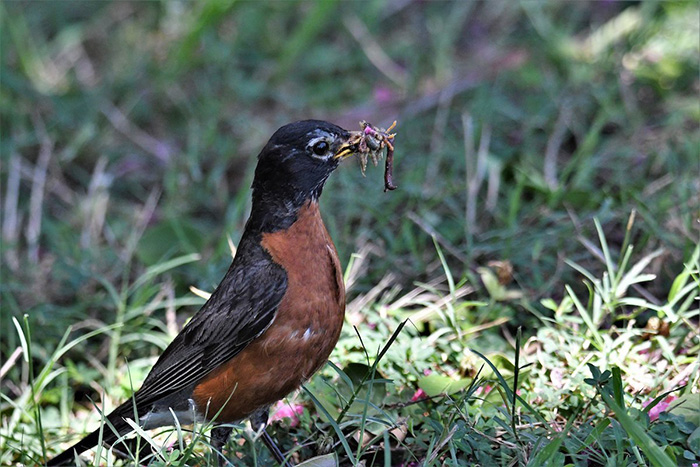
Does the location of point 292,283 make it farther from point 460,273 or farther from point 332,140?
point 460,273

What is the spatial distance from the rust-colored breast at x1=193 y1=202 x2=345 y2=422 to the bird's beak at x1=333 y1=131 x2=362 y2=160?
29cm

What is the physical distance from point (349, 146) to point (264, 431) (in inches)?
46.6

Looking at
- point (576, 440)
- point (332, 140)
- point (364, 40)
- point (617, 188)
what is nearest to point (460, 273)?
point (617, 188)

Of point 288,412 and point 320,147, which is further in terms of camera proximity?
point 288,412

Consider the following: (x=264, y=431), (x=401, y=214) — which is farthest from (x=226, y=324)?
(x=401, y=214)

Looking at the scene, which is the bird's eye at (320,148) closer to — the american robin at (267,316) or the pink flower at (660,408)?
the american robin at (267,316)

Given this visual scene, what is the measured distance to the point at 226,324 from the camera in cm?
352

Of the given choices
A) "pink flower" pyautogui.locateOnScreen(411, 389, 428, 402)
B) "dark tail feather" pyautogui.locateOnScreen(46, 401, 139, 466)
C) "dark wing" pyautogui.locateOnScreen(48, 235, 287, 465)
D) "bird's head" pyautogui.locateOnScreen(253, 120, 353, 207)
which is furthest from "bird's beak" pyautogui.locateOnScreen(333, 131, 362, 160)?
"dark tail feather" pyautogui.locateOnScreen(46, 401, 139, 466)

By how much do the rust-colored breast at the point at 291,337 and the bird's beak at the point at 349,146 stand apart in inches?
11.6

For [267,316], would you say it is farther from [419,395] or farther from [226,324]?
[419,395]

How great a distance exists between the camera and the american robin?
345 centimetres

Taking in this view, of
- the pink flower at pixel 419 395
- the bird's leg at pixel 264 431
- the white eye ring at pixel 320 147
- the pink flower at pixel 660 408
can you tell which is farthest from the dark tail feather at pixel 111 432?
the pink flower at pixel 660 408

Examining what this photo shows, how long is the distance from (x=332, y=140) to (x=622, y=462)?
1624 millimetres

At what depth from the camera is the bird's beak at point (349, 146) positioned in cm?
366
